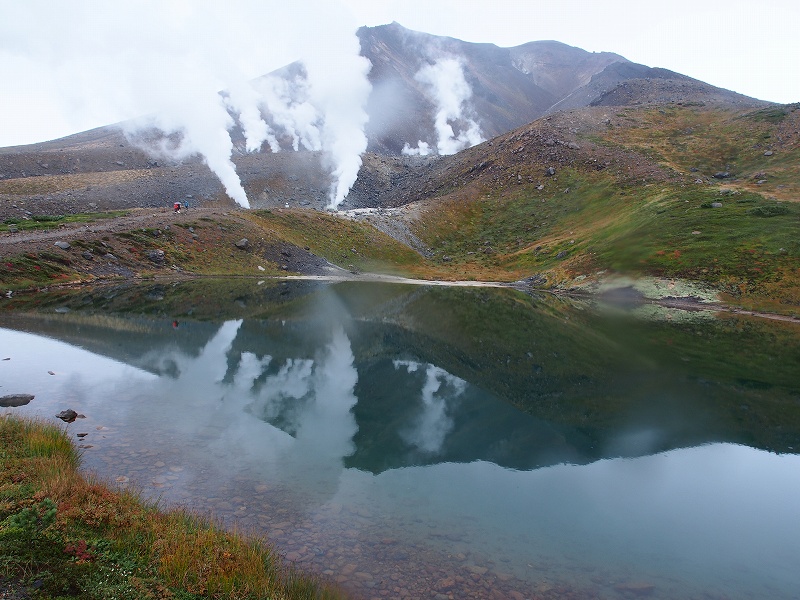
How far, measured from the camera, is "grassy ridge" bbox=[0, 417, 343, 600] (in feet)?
27.7

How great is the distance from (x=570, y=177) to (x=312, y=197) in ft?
228

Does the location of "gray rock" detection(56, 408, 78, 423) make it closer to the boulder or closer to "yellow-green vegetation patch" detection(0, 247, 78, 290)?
"yellow-green vegetation patch" detection(0, 247, 78, 290)

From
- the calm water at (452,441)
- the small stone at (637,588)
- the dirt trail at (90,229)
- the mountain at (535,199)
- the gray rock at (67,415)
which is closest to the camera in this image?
the small stone at (637,588)

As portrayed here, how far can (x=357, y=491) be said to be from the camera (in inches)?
644

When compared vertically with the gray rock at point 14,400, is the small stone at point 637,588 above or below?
below

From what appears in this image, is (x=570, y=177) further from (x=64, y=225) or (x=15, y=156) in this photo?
(x=15, y=156)

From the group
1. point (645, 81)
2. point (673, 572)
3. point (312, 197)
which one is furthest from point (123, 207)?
point (645, 81)

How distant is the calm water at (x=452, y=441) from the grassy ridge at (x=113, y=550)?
181 cm

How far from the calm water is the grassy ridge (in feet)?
5.94

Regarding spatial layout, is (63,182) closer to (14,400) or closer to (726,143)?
(14,400)

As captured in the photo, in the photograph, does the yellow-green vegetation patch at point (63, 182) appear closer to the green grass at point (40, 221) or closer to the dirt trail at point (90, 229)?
the dirt trail at point (90, 229)

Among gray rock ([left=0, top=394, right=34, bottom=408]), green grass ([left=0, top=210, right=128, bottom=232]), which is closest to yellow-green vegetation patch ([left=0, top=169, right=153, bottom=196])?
green grass ([left=0, top=210, right=128, bottom=232])

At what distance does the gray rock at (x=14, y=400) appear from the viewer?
20219mm

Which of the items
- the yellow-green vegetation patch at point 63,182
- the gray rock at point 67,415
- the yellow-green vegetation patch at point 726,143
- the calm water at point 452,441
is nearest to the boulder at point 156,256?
the calm water at point 452,441
